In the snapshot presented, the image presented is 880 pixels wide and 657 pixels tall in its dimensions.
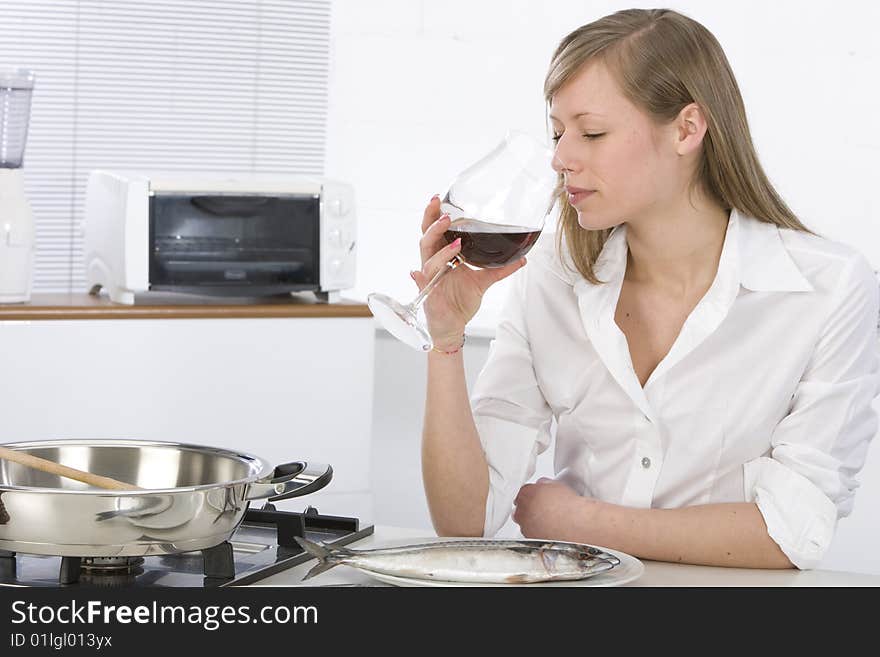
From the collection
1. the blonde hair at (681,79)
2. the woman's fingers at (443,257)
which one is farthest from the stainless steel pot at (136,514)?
the blonde hair at (681,79)

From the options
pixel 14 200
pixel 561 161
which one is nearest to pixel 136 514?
pixel 561 161

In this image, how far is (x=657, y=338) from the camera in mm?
1711

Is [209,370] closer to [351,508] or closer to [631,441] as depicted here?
[351,508]

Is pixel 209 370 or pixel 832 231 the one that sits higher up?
pixel 832 231

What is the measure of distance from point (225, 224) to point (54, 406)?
1.94ft

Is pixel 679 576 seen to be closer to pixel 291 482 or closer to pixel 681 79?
pixel 291 482

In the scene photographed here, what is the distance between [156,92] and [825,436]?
2.53m

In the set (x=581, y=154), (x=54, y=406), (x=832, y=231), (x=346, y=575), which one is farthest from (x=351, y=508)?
(x=346, y=575)

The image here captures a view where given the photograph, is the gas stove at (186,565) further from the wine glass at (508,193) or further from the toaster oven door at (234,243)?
the toaster oven door at (234,243)

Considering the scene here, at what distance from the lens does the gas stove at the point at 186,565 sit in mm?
1099

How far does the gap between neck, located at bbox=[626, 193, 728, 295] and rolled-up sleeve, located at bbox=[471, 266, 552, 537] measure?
20 centimetres

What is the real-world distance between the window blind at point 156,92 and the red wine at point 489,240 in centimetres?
235

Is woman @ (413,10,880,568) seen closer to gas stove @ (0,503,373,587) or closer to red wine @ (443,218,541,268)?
red wine @ (443,218,541,268)
